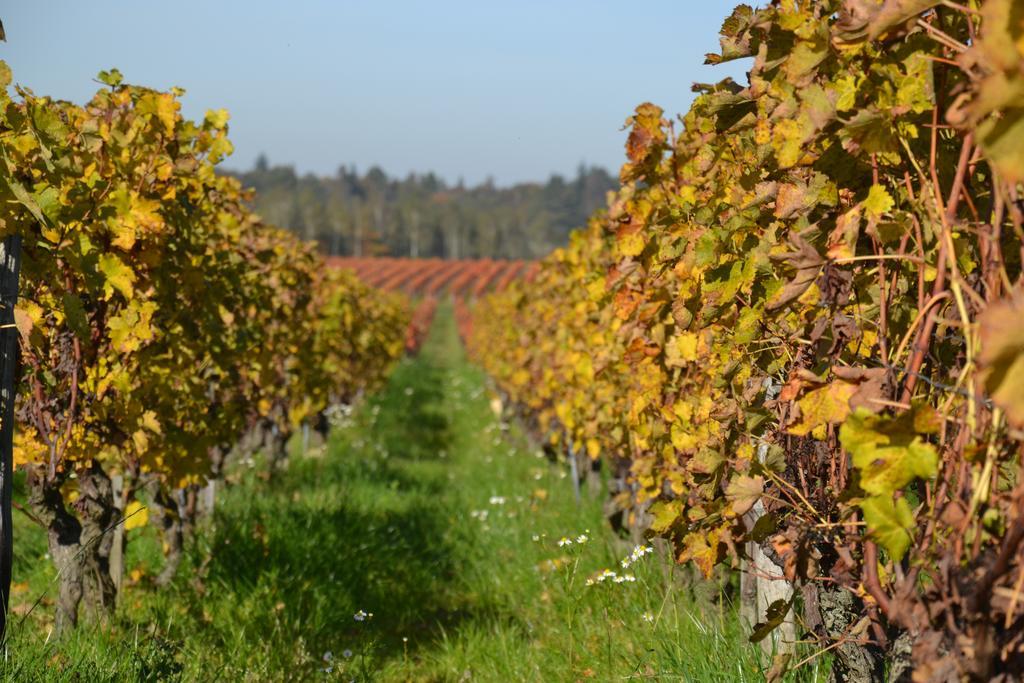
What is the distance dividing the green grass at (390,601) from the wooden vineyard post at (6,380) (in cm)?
43

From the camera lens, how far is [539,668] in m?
3.68

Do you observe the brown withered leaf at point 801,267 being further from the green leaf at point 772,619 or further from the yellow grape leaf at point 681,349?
the yellow grape leaf at point 681,349

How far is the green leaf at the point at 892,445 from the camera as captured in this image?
1.56m

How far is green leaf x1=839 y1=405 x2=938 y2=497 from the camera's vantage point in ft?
5.10

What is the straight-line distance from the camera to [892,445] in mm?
1602

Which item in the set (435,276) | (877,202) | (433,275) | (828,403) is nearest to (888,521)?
(828,403)

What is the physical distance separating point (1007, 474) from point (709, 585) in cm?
218

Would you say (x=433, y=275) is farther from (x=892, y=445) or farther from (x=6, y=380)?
(x=892, y=445)

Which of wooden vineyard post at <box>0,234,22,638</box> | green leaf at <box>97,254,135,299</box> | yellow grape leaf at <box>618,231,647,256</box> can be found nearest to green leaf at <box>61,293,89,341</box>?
wooden vineyard post at <box>0,234,22,638</box>

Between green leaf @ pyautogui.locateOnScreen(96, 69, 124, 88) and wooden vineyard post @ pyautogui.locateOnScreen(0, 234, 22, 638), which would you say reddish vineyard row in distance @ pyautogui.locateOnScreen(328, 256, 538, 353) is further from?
wooden vineyard post @ pyautogui.locateOnScreen(0, 234, 22, 638)

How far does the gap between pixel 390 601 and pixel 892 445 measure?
4.14 metres

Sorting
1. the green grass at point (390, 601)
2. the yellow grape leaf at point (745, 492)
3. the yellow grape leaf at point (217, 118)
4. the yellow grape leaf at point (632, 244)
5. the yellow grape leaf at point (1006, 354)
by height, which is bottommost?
the green grass at point (390, 601)

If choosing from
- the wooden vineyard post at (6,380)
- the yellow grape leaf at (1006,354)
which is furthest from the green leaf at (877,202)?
the wooden vineyard post at (6,380)

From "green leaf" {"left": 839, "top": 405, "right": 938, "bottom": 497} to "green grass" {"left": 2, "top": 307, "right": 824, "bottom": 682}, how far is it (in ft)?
4.28
